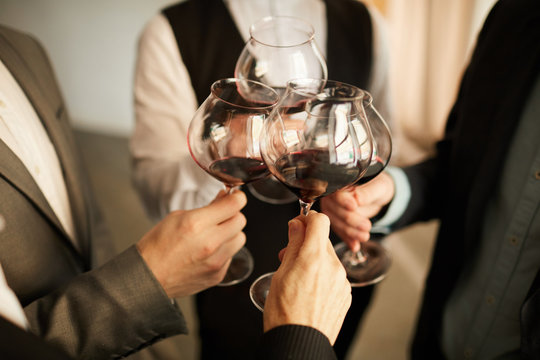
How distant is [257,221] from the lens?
1038mm

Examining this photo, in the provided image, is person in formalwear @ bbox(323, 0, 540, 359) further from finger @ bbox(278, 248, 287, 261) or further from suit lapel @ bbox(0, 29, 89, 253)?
suit lapel @ bbox(0, 29, 89, 253)

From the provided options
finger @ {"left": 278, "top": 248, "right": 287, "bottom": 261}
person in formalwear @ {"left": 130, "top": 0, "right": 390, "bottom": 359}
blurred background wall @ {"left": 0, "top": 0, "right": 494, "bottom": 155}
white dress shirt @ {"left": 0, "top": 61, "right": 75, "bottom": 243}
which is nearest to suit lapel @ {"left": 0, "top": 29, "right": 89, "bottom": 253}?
white dress shirt @ {"left": 0, "top": 61, "right": 75, "bottom": 243}

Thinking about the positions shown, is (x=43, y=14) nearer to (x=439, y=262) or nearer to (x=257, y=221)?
(x=257, y=221)

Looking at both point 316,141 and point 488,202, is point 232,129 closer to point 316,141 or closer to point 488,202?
point 316,141

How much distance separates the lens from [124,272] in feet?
2.06

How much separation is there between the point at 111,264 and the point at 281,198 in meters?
0.48

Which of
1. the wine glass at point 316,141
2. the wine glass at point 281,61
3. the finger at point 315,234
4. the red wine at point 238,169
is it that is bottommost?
the finger at point 315,234

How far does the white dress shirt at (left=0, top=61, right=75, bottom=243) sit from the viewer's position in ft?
2.26

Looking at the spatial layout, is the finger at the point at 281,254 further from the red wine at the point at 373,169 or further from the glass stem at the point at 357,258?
the glass stem at the point at 357,258

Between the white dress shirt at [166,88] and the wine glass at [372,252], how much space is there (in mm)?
489

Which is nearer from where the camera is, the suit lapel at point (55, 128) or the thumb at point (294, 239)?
the thumb at point (294, 239)

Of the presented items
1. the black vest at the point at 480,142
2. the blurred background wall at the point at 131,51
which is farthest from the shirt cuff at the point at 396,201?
the blurred background wall at the point at 131,51

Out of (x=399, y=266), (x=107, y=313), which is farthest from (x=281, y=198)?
(x=399, y=266)

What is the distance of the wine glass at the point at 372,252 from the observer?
0.64m
